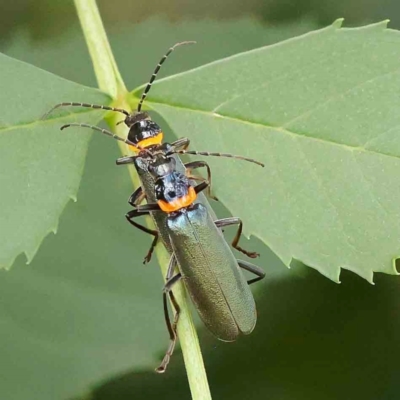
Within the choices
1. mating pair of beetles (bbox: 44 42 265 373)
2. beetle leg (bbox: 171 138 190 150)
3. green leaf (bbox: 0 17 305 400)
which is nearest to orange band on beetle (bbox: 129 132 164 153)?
mating pair of beetles (bbox: 44 42 265 373)

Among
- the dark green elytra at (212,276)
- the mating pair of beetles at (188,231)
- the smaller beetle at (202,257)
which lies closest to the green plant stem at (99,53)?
the mating pair of beetles at (188,231)

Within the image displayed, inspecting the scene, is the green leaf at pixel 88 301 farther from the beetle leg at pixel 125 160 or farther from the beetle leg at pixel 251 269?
the beetle leg at pixel 125 160

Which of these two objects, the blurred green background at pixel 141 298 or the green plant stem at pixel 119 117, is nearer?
the green plant stem at pixel 119 117

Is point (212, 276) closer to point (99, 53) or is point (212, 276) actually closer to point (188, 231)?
point (188, 231)

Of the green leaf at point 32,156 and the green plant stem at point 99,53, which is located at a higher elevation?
the green plant stem at point 99,53

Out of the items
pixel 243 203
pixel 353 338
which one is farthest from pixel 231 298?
pixel 353 338

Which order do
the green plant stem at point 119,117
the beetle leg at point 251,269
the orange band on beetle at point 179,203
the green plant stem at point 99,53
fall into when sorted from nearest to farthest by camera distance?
the green plant stem at point 119,117 < the green plant stem at point 99,53 < the orange band on beetle at point 179,203 < the beetle leg at point 251,269
